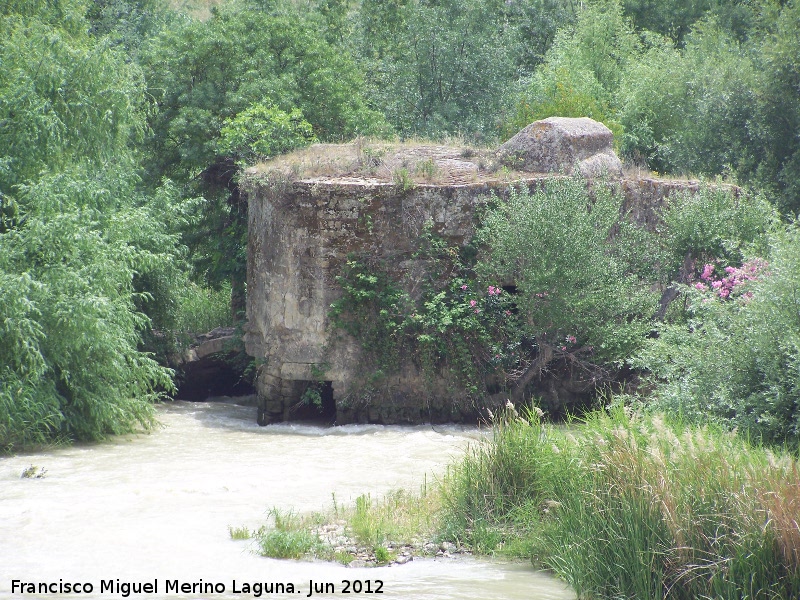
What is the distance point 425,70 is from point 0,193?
42.7 ft

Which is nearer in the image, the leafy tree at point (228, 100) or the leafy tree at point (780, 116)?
the leafy tree at point (228, 100)

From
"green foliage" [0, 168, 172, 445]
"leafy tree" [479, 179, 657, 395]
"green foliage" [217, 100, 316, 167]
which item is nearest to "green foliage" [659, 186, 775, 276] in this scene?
"leafy tree" [479, 179, 657, 395]

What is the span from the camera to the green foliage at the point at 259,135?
17.6 m

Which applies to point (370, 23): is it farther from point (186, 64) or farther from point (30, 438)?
point (30, 438)

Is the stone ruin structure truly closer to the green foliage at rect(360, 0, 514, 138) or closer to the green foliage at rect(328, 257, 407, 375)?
the green foliage at rect(328, 257, 407, 375)

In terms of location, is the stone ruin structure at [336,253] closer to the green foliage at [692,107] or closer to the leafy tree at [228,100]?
the leafy tree at [228,100]

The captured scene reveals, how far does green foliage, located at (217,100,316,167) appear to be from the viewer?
17625 millimetres

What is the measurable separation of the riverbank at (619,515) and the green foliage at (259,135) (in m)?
9.72

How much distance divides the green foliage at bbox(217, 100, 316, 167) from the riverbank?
383 inches

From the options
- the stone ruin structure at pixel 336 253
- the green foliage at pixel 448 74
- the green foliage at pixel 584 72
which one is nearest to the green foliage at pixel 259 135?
the stone ruin structure at pixel 336 253

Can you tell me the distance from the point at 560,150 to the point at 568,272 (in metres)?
3.01

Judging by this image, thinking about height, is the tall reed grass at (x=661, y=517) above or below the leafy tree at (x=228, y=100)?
below

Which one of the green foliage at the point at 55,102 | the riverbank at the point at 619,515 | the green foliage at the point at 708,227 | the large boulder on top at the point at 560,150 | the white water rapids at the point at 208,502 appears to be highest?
the green foliage at the point at 55,102

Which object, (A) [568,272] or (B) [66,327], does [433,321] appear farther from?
(B) [66,327]
